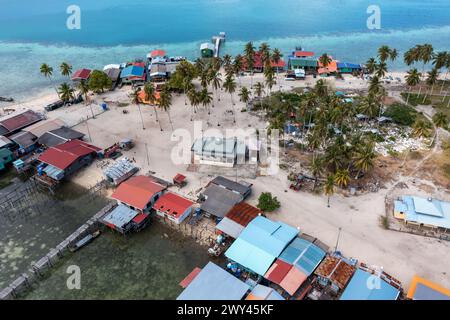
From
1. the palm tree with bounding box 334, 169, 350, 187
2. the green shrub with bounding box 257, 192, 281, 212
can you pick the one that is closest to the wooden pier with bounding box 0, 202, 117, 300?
the green shrub with bounding box 257, 192, 281, 212

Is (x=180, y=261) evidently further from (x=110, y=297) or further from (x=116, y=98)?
(x=116, y=98)

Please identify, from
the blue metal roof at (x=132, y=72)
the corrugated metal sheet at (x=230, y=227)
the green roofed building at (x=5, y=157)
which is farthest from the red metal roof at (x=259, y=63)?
the green roofed building at (x=5, y=157)

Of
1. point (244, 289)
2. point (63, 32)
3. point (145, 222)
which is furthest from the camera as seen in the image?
point (63, 32)

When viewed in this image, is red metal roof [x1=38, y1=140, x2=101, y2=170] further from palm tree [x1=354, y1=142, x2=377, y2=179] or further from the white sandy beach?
palm tree [x1=354, y1=142, x2=377, y2=179]

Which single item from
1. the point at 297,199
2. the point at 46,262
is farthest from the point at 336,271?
the point at 46,262

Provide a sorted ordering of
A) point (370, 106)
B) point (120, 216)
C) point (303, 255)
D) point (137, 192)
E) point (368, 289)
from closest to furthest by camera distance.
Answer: point (368, 289) < point (303, 255) < point (120, 216) < point (137, 192) < point (370, 106)

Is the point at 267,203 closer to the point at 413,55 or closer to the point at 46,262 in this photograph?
the point at 46,262
